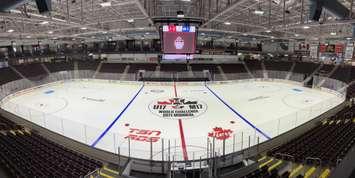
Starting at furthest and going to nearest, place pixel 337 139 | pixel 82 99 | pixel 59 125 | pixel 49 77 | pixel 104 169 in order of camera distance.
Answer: pixel 49 77, pixel 82 99, pixel 59 125, pixel 337 139, pixel 104 169

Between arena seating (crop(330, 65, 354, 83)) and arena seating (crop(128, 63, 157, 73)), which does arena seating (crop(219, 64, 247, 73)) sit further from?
arena seating (crop(330, 65, 354, 83))

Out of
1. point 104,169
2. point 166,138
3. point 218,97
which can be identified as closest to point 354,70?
point 218,97

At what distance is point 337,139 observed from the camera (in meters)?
8.12

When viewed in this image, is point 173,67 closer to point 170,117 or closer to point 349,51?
point 170,117

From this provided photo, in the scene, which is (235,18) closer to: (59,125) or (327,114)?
(327,114)

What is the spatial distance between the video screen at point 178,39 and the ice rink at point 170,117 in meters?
4.47

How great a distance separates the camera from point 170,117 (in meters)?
13.8

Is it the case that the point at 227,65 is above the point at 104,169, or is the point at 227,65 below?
above

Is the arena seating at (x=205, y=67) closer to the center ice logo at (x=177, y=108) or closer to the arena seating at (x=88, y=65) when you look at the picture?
the center ice logo at (x=177, y=108)

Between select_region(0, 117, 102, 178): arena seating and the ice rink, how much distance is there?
157cm

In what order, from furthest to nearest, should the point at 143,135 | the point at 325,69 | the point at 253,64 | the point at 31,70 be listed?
the point at 253,64 → the point at 31,70 → the point at 325,69 → the point at 143,135

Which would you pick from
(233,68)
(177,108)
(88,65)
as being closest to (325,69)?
(233,68)

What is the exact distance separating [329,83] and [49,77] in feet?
111

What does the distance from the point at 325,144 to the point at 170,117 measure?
28.1ft
